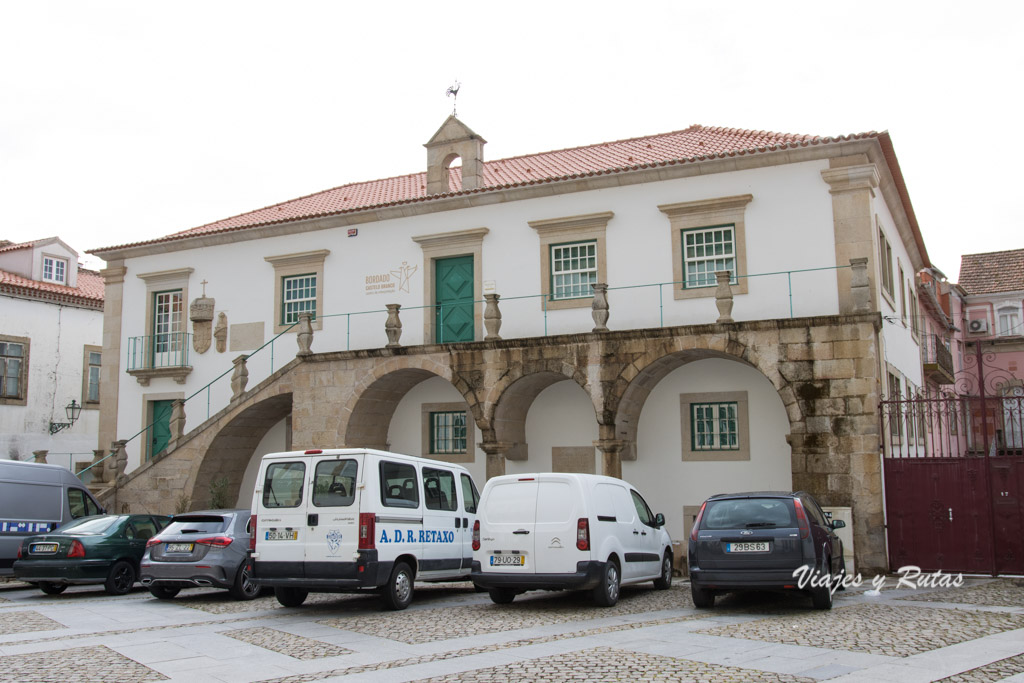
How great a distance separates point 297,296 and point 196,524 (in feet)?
31.7

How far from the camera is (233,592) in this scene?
40.5 ft

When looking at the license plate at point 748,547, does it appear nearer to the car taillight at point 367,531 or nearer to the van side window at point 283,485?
the car taillight at point 367,531

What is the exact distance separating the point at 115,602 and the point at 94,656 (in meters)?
4.64

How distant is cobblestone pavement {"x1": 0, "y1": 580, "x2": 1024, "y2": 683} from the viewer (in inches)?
289

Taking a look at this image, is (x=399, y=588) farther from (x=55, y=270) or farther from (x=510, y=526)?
(x=55, y=270)

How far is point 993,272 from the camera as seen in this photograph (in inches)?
1686

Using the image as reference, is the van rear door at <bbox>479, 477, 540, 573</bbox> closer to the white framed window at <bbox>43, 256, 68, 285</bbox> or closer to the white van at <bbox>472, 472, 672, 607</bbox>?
the white van at <bbox>472, 472, 672, 607</bbox>

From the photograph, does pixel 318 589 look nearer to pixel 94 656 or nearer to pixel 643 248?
pixel 94 656

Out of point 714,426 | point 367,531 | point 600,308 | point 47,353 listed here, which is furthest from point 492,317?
point 47,353

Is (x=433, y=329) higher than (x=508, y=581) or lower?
higher

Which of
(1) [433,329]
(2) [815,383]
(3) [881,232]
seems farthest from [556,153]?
(2) [815,383]

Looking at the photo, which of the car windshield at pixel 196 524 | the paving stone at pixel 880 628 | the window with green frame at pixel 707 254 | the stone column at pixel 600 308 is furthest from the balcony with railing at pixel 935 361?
the car windshield at pixel 196 524

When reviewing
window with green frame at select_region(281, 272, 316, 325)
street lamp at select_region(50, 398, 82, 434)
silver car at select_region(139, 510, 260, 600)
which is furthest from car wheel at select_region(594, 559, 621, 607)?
street lamp at select_region(50, 398, 82, 434)

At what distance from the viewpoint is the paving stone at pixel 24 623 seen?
32.8ft
